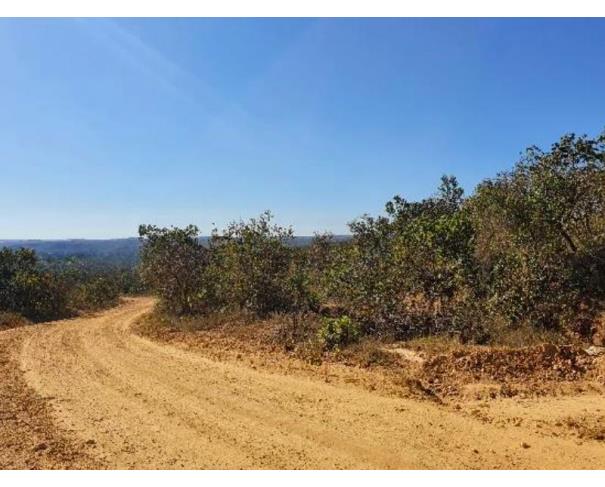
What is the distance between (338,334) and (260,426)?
5.44 metres

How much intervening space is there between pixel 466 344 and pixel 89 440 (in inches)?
313

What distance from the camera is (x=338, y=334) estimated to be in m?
12.3

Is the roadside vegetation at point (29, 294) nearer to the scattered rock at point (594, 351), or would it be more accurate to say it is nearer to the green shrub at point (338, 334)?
the green shrub at point (338, 334)

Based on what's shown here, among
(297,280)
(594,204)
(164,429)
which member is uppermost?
(594,204)

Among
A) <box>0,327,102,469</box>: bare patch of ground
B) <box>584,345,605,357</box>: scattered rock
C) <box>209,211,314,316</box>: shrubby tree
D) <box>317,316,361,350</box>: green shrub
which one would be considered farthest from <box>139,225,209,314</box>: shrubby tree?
<box>584,345,605,357</box>: scattered rock

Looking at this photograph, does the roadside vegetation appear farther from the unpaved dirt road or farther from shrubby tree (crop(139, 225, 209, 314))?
the unpaved dirt road

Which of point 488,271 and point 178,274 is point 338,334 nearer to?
point 488,271

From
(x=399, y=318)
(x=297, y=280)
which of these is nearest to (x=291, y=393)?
(x=399, y=318)

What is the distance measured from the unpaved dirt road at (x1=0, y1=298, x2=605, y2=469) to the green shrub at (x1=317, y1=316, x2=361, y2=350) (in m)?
2.42

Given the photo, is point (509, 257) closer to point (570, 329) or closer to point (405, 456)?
point (570, 329)

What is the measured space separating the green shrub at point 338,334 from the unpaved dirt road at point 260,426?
2425mm

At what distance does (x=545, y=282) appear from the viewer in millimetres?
12516

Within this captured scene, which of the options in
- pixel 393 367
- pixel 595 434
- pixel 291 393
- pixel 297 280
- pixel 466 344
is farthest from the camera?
pixel 297 280

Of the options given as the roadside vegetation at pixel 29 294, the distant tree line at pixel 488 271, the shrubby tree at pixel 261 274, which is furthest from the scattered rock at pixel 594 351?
the roadside vegetation at pixel 29 294
